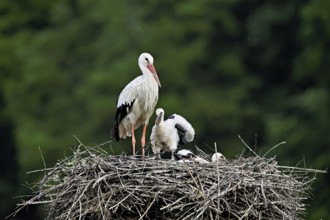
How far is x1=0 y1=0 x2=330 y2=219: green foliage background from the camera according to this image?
97.9ft

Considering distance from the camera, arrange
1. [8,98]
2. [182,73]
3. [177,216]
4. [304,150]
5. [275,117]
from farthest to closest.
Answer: [8,98] < [182,73] < [275,117] < [304,150] < [177,216]

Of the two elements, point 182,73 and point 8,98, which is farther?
point 8,98

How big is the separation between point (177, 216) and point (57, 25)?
2370 centimetres

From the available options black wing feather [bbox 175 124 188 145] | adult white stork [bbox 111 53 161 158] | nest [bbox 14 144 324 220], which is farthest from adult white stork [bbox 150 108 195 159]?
nest [bbox 14 144 324 220]

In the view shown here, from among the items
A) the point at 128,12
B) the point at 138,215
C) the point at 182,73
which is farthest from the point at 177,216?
the point at 128,12

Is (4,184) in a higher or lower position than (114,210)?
higher

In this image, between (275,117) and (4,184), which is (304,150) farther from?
(4,184)

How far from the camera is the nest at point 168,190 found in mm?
12172

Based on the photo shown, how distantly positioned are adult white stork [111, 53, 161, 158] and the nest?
165 cm

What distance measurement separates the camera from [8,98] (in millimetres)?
34625

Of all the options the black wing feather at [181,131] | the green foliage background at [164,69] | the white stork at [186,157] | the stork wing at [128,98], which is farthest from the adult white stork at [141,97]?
the green foliage background at [164,69]

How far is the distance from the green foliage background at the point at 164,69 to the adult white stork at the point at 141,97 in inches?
506

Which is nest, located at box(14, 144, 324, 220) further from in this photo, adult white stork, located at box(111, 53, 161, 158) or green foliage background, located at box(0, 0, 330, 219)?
green foliage background, located at box(0, 0, 330, 219)

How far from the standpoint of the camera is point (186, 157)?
1352 centimetres
